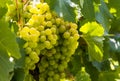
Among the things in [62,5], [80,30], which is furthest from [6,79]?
[80,30]

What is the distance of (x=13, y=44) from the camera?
111 cm

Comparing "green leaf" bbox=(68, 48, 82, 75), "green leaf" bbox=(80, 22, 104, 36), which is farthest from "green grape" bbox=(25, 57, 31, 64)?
"green leaf" bbox=(68, 48, 82, 75)

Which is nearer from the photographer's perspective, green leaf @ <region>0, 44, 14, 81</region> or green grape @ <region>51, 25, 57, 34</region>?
green leaf @ <region>0, 44, 14, 81</region>

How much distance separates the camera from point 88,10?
1322 millimetres

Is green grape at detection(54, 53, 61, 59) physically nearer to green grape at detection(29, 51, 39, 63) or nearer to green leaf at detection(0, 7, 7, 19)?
green grape at detection(29, 51, 39, 63)

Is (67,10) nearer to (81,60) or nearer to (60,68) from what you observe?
(60,68)

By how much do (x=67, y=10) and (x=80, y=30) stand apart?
10.8 inches

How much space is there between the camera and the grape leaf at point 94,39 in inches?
57.2

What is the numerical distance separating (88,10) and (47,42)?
8.4 inches

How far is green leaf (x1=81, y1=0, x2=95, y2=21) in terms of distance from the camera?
131 cm

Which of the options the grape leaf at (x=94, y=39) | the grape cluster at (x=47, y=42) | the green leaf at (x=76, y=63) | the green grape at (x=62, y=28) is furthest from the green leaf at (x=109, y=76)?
A: the green grape at (x=62, y=28)

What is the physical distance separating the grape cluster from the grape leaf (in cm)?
17

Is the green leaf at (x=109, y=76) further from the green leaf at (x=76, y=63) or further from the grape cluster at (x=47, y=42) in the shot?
the grape cluster at (x=47, y=42)

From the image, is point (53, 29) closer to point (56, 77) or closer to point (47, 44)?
point (47, 44)
